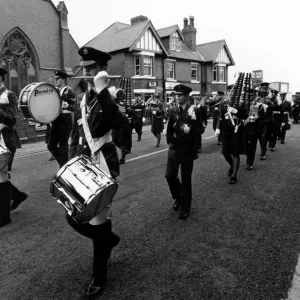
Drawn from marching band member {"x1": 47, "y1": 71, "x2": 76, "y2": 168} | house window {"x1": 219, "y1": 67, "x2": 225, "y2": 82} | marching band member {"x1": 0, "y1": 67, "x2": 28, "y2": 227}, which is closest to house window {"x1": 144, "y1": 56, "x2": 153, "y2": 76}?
house window {"x1": 219, "y1": 67, "x2": 225, "y2": 82}

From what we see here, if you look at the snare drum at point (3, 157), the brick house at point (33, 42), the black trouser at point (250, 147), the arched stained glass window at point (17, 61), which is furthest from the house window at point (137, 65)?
the snare drum at point (3, 157)

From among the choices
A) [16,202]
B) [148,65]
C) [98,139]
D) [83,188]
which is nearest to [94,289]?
[83,188]

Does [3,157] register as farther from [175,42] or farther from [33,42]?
[175,42]

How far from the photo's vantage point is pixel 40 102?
4801 mm

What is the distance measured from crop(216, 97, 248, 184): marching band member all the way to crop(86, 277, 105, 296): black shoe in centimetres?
Result: 436

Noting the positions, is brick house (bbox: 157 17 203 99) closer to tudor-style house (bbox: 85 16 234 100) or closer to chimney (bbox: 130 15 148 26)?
tudor-style house (bbox: 85 16 234 100)

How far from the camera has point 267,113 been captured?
9.18 metres

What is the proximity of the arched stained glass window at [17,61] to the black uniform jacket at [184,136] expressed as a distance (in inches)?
772

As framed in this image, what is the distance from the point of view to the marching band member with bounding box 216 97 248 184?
663cm

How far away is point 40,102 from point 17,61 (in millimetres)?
19355

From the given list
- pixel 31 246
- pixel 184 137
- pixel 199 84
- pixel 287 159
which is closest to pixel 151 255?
pixel 31 246

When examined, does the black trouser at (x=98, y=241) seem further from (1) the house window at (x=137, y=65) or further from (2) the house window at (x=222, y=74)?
(2) the house window at (x=222, y=74)

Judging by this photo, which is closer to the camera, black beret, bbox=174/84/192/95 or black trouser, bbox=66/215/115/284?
black trouser, bbox=66/215/115/284

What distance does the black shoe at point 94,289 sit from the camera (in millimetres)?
2746
